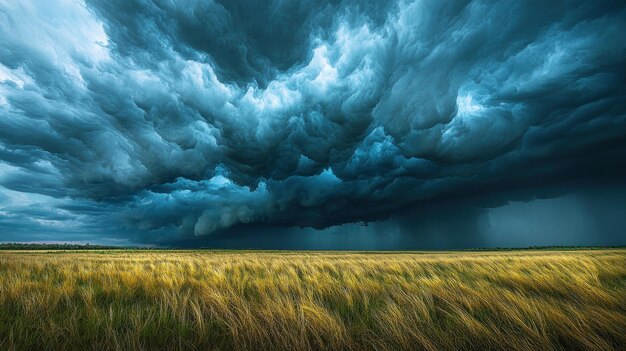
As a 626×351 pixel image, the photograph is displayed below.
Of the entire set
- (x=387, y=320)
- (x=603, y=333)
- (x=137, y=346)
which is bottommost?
(x=603, y=333)

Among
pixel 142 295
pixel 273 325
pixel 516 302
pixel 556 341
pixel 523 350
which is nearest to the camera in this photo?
pixel 523 350

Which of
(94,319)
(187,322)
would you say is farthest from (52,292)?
(187,322)

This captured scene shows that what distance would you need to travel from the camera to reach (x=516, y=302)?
170 inches

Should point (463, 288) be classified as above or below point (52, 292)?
below

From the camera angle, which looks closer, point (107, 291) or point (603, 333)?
point (603, 333)

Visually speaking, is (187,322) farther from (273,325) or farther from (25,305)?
(25,305)

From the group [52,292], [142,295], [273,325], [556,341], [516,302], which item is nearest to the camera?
[556,341]

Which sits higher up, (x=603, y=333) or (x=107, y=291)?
(x=107, y=291)

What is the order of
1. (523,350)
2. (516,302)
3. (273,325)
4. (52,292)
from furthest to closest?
1. (52,292)
2. (516,302)
3. (273,325)
4. (523,350)

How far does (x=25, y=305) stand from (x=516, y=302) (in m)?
7.68

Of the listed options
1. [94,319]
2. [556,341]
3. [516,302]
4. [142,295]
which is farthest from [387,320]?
[142,295]

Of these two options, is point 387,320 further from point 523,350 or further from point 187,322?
point 187,322

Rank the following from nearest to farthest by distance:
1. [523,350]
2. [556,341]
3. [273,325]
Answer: [523,350] < [556,341] < [273,325]

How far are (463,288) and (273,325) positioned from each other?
169 inches
